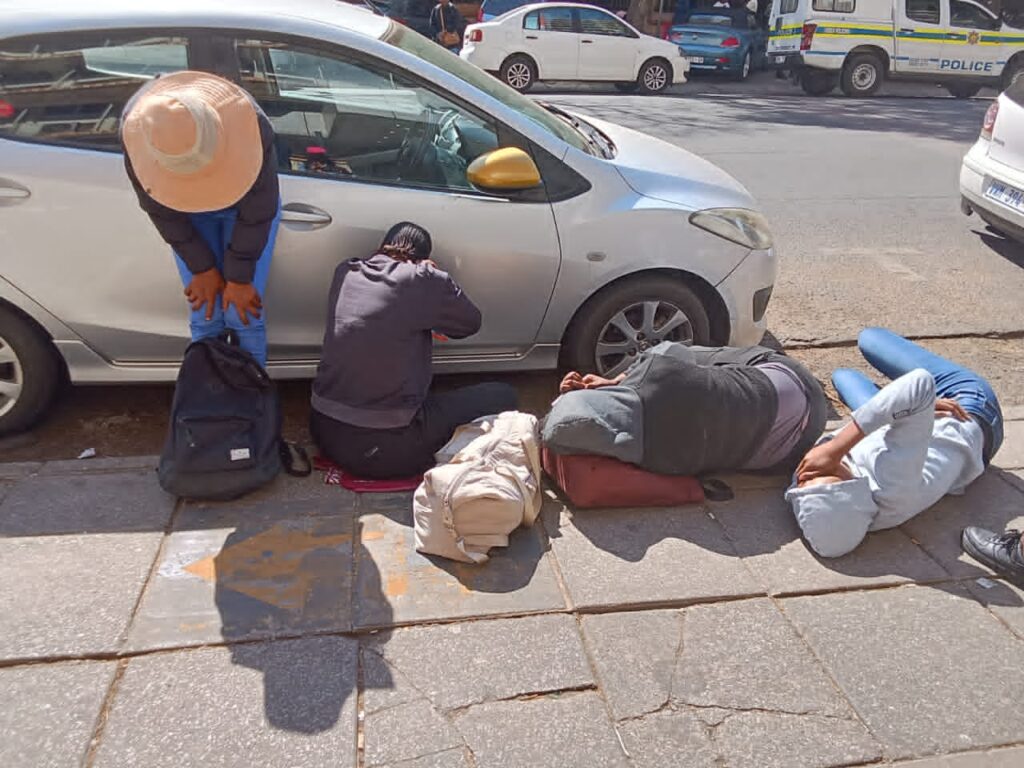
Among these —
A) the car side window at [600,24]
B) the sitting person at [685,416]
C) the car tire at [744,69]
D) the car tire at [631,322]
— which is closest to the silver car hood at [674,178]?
the car tire at [631,322]

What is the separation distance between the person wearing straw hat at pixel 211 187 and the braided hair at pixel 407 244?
44 cm

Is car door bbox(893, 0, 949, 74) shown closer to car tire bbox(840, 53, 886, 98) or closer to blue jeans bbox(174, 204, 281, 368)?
car tire bbox(840, 53, 886, 98)

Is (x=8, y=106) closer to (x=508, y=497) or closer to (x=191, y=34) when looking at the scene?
(x=191, y=34)

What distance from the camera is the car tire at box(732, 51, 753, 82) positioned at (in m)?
17.3

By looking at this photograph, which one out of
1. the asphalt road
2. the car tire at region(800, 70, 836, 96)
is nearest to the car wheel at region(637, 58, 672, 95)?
the asphalt road

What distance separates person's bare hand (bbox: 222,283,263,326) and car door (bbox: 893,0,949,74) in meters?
14.8

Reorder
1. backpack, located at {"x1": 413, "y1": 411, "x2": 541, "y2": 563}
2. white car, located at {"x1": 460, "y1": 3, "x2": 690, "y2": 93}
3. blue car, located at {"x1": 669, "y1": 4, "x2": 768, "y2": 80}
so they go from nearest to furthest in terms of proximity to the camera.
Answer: backpack, located at {"x1": 413, "y1": 411, "x2": 541, "y2": 563} → white car, located at {"x1": 460, "y1": 3, "x2": 690, "y2": 93} → blue car, located at {"x1": 669, "y1": 4, "x2": 768, "y2": 80}

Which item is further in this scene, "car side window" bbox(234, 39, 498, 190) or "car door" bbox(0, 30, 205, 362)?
"car side window" bbox(234, 39, 498, 190)

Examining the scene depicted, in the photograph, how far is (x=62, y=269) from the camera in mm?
3373

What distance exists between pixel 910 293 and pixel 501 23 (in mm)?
10010

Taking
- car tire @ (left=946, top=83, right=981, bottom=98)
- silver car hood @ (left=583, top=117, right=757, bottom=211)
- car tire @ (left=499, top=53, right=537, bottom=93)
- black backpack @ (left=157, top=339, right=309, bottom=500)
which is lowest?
black backpack @ (left=157, top=339, right=309, bottom=500)

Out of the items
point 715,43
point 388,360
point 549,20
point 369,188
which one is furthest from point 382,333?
point 715,43

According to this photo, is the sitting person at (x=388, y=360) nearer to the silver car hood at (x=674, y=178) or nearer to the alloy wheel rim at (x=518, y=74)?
the silver car hood at (x=674, y=178)

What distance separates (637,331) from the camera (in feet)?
12.9
